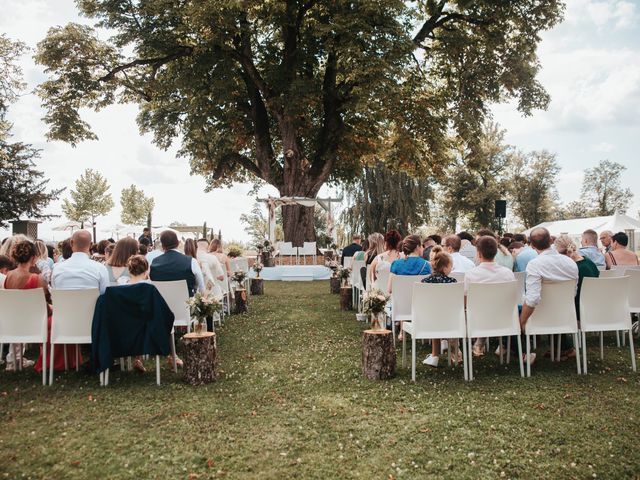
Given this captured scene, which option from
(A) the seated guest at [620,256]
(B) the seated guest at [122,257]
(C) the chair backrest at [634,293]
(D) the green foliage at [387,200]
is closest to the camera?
(B) the seated guest at [122,257]

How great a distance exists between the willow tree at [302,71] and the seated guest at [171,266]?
1264 centimetres

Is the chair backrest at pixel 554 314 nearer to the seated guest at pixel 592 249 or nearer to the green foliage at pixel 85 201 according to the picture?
the seated guest at pixel 592 249

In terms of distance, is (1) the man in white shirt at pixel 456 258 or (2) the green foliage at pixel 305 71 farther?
(2) the green foliage at pixel 305 71

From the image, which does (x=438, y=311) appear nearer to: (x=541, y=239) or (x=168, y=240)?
(x=541, y=239)

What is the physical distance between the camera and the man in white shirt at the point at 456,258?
21.6 feet

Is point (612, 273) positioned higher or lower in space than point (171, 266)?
lower

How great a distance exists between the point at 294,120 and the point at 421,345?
16.3 meters

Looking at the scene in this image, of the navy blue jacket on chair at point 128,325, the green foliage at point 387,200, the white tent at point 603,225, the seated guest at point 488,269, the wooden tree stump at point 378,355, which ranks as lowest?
the wooden tree stump at point 378,355

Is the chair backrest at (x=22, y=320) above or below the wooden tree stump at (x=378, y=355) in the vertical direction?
above

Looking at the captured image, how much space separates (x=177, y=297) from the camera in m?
6.13

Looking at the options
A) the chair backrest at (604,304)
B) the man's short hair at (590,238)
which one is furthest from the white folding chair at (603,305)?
the man's short hair at (590,238)

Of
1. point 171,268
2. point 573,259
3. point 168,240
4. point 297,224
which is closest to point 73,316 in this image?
point 171,268

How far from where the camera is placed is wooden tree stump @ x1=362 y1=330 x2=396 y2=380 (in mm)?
5320

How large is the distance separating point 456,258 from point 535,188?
147 ft
